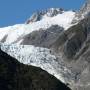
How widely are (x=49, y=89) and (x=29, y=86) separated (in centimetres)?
2307

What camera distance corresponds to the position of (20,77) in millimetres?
117625

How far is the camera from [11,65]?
→ 11406cm

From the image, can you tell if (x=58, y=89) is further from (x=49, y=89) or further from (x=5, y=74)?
(x=5, y=74)

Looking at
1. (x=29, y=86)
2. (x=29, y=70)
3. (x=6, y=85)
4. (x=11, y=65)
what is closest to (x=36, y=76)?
(x=29, y=70)

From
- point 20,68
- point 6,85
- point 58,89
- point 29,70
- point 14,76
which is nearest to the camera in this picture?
point 6,85

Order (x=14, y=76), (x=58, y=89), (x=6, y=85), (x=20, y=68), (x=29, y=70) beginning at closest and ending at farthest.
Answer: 1. (x=6, y=85)
2. (x=14, y=76)
3. (x=20, y=68)
4. (x=29, y=70)
5. (x=58, y=89)

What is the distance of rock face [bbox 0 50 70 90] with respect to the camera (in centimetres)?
10631

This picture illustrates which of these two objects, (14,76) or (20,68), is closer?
(14,76)

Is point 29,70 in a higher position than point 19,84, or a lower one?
higher

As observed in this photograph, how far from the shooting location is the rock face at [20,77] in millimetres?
106312

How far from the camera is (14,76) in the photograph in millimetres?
111750

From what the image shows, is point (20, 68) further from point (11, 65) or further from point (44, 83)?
point (44, 83)

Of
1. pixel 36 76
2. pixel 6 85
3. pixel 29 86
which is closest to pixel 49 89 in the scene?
pixel 36 76

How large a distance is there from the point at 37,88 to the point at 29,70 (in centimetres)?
550
